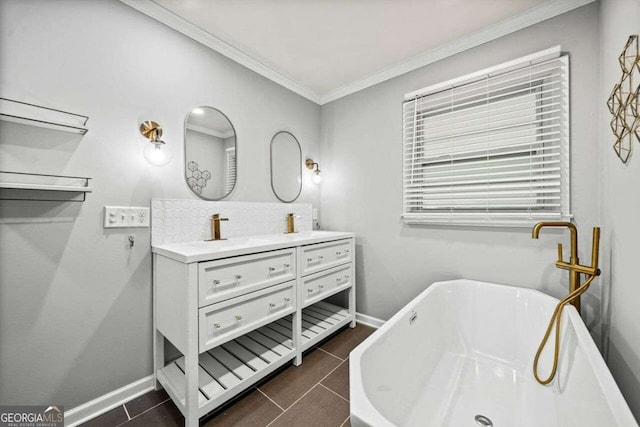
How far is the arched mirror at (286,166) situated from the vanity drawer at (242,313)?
1002mm

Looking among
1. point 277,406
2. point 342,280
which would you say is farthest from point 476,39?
point 277,406

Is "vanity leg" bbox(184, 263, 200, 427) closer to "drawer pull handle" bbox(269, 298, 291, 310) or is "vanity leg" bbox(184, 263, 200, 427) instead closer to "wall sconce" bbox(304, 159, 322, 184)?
"drawer pull handle" bbox(269, 298, 291, 310)

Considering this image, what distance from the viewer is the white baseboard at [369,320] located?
2.33 m

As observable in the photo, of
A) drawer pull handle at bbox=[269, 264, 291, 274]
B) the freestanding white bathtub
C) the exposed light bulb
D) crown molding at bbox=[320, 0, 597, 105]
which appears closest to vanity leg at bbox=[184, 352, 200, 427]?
drawer pull handle at bbox=[269, 264, 291, 274]

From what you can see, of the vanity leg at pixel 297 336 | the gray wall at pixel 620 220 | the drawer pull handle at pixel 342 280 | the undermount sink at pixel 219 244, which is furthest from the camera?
the drawer pull handle at pixel 342 280

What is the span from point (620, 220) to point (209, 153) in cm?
237

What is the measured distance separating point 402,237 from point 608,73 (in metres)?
1.55

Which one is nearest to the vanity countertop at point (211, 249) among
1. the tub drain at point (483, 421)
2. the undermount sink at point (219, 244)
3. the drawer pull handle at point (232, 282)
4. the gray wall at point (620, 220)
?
the undermount sink at point (219, 244)

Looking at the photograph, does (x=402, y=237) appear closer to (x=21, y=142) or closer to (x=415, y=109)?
(x=415, y=109)

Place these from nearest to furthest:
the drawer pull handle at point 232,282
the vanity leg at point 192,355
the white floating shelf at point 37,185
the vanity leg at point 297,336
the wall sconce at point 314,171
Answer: the white floating shelf at point 37,185
the vanity leg at point 192,355
the drawer pull handle at point 232,282
the vanity leg at point 297,336
the wall sconce at point 314,171

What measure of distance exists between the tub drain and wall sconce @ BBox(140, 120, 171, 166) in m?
2.30

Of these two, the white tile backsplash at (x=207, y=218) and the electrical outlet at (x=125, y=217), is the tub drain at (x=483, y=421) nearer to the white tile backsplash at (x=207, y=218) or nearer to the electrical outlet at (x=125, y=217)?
the white tile backsplash at (x=207, y=218)

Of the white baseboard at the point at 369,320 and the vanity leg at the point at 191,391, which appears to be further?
the white baseboard at the point at 369,320

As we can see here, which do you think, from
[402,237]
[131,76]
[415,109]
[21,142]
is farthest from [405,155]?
[21,142]
